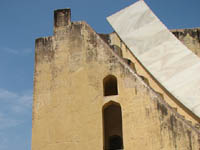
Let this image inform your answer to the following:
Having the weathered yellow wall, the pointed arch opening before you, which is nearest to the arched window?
the pointed arch opening

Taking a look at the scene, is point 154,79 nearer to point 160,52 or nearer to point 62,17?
point 160,52

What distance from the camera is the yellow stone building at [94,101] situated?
1116 centimetres

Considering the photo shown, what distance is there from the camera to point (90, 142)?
38.8 ft

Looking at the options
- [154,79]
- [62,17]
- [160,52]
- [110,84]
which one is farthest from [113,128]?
[62,17]

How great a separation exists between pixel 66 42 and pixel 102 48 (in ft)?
4.44

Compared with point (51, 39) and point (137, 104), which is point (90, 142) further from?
point (51, 39)

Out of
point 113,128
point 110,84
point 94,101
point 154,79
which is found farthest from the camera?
point 113,128

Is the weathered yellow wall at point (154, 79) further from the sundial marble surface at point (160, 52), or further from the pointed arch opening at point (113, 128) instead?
the pointed arch opening at point (113, 128)

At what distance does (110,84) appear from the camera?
44.0ft

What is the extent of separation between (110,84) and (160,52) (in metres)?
1.95

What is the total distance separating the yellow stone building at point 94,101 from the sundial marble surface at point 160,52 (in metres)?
0.32

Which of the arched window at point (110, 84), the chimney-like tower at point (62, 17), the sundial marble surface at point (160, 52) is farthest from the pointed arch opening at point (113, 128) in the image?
the chimney-like tower at point (62, 17)

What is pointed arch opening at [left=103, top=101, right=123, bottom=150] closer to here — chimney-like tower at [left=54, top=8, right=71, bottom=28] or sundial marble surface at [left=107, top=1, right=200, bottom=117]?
sundial marble surface at [left=107, top=1, right=200, bottom=117]

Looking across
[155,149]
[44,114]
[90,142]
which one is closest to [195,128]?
[155,149]
